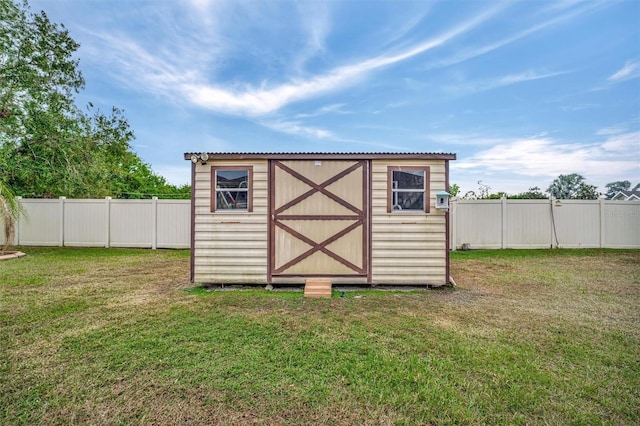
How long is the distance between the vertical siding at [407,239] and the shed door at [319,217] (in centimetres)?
24

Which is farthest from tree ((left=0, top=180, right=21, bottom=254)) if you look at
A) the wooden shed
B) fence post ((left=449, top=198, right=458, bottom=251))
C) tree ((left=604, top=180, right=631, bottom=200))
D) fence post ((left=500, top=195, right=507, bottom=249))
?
tree ((left=604, top=180, right=631, bottom=200))

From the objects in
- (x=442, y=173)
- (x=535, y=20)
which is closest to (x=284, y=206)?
(x=442, y=173)

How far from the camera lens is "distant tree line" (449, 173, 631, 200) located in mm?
17219

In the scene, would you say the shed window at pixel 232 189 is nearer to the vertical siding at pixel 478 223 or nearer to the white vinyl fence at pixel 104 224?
the white vinyl fence at pixel 104 224

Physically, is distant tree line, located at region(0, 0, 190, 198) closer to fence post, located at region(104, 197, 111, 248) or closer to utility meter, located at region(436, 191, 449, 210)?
fence post, located at region(104, 197, 111, 248)

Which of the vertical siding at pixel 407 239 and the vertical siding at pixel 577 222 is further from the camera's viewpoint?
the vertical siding at pixel 577 222

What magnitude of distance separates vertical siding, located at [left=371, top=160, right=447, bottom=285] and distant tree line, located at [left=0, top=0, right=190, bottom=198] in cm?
1133

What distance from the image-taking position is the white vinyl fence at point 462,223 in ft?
33.8

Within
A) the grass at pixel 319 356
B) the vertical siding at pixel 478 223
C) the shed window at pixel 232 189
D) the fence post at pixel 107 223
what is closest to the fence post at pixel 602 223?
the vertical siding at pixel 478 223

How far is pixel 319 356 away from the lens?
2850mm

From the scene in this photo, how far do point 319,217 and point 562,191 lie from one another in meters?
35.2

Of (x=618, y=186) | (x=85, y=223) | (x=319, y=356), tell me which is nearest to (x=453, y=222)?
(x=319, y=356)

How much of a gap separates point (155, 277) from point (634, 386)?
24.9ft

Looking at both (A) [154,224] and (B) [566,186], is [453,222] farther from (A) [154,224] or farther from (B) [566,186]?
(B) [566,186]
